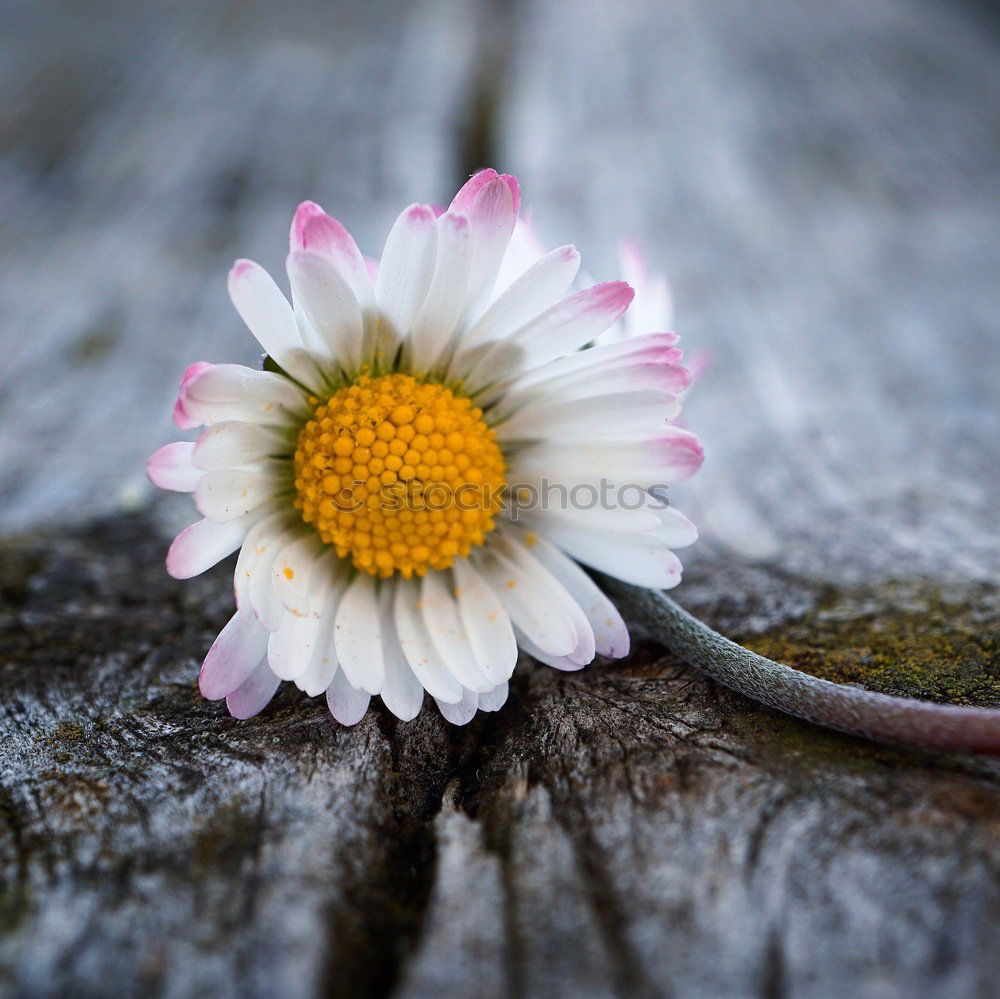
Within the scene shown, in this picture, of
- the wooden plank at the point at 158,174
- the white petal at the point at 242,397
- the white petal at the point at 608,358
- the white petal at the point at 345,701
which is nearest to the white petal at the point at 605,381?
the white petal at the point at 608,358

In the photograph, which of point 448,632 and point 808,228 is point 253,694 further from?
point 808,228

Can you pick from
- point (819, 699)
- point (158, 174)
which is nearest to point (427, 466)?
point (819, 699)

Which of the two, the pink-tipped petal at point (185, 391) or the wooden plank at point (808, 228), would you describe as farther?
the wooden plank at point (808, 228)

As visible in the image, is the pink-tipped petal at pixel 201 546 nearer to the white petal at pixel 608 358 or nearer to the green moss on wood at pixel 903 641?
the white petal at pixel 608 358

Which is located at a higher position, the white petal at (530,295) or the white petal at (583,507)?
the white petal at (530,295)

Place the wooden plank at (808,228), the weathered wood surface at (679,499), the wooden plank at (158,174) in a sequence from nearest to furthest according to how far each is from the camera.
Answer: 1. the weathered wood surface at (679,499)
2. the wooden plank at (808,228)
3. the wooden plank at (158,174)

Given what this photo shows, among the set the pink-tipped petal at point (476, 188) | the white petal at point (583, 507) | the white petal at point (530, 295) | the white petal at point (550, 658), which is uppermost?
the pink-tipped petal at point (476, 188)

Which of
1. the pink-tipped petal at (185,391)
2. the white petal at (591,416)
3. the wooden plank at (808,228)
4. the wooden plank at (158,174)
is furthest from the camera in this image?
the wooden plank at (158,174)
